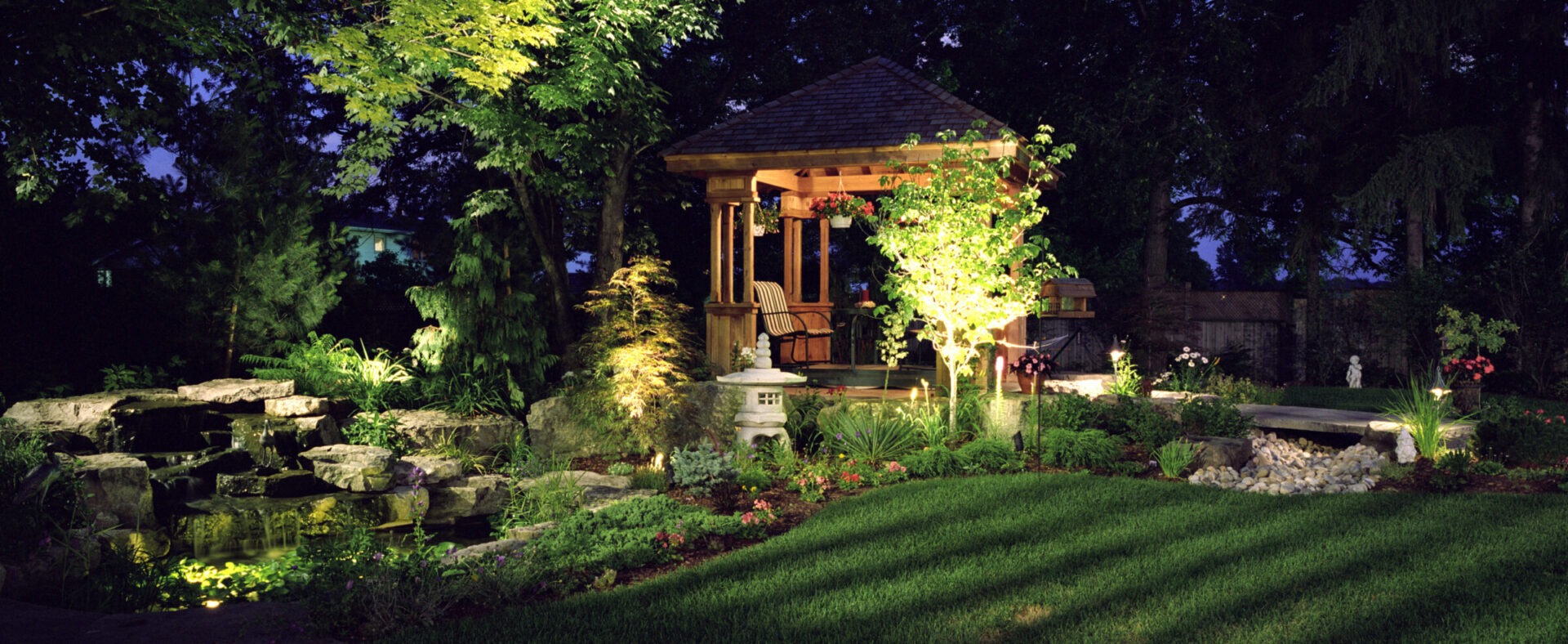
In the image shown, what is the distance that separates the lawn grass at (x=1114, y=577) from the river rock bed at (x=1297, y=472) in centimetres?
58

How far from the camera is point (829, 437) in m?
8.71

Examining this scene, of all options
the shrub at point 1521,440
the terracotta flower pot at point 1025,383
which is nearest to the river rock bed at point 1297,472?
the shrub at point 1521,440

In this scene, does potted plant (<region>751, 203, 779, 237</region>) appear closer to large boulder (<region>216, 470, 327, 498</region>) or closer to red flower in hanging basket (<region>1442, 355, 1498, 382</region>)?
large boulder (<region>216, 470, 327, 498</region>)

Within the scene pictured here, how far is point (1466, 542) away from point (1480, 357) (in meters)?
5.33

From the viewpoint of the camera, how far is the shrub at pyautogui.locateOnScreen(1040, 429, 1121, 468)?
8.02 metres

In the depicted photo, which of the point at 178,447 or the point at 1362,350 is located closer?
the point at 178,447

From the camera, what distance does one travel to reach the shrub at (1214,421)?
8797 millimetres

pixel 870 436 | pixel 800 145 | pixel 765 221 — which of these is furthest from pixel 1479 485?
pixel 765 221

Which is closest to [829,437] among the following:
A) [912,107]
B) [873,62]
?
[912,107]

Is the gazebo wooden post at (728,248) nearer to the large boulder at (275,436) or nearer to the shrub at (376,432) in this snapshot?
the shrub at (376,432)

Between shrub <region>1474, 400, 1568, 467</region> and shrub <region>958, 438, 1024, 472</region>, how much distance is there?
3635 mm

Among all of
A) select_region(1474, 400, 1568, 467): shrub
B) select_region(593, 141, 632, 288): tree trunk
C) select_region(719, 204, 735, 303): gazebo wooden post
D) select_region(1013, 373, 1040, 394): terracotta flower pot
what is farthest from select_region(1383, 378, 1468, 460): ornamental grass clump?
select_region(593, 141, 632, 288): tree trunk

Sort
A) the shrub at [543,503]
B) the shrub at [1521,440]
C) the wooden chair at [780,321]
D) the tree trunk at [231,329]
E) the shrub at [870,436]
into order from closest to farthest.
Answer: the shrub at [543,503]
the shrub at [1521,440]
the shrub at [870,436]
the tree trunk at [231,329]
the wooden chair at [780,321]

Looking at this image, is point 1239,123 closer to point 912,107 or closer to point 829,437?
point 912,107
